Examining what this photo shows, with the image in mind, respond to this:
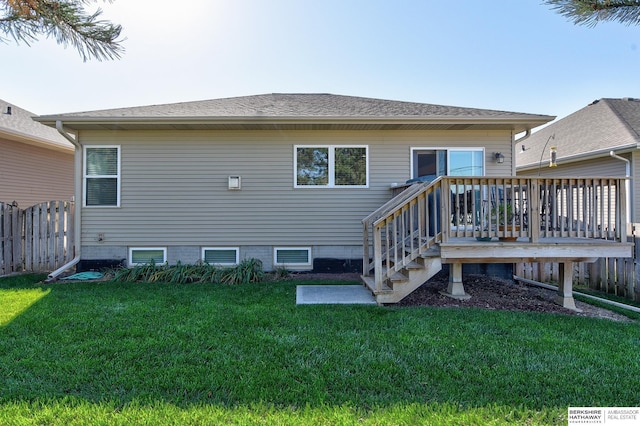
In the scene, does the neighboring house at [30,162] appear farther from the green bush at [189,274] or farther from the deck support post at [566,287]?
the deck support post at [566,287]

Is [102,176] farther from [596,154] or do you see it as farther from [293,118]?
[596,154]

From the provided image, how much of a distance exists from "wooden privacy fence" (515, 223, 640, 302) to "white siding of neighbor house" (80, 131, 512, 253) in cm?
214

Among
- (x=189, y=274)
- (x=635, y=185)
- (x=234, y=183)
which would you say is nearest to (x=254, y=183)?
(x=234, y=183)

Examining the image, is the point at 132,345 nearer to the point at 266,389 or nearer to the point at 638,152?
the point at 266,389

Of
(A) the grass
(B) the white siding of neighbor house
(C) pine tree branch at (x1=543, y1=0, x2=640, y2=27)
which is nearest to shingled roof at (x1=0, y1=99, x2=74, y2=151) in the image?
(B) the white siding of neighbor house

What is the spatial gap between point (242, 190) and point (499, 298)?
5041 mm

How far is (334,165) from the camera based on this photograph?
684 cm

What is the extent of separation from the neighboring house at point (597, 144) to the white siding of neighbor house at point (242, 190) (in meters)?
3.74

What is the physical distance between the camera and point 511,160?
6.73 metres

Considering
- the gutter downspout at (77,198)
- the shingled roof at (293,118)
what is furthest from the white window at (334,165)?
the gutter downspout at (77,198)

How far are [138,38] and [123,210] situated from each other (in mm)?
3837

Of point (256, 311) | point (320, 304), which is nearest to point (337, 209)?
point (320, 304)

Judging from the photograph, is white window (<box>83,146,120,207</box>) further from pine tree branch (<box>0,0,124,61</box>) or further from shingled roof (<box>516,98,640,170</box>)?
shingled roof (<box>516,98,640,170</box>)

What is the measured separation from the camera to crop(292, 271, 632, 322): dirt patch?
4.62 meters
